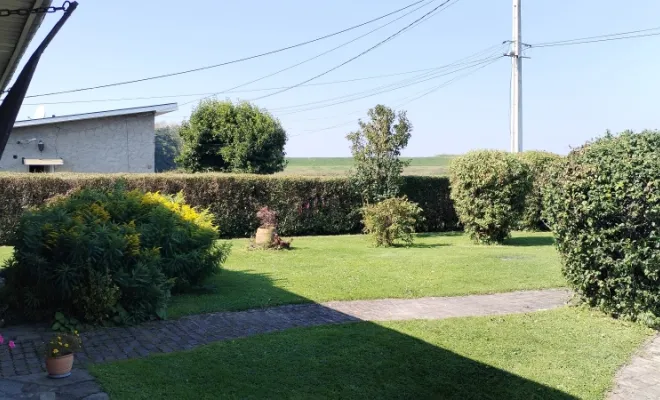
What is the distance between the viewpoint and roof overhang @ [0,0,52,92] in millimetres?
3314

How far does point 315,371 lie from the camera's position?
484 centimetres

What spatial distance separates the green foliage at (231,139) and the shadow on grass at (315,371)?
19931 millimetres

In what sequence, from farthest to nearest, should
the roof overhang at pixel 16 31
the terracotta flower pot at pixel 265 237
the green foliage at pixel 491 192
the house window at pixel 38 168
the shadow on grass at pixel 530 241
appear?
the house window at pixel 38 168
the shadow on grass at pixel 530 241
the green foliage at pixel 491 192
the terracotta flower pot at pixel 265 237
the roof overhang at pixel 16 31

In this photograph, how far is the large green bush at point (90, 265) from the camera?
627 cm

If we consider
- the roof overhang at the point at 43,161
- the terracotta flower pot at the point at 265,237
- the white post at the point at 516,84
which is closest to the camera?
the terracotta flower pot at the point at 265,237

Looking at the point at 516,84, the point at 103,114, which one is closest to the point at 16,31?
the point at 516,84

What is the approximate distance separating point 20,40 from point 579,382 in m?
5.57

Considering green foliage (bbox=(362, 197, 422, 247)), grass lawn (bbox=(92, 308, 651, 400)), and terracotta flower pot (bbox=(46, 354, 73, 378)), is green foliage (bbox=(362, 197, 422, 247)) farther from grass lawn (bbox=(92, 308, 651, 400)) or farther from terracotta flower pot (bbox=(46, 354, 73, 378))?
terracotta flower pot (bbox=(46, 354, 73, 378))

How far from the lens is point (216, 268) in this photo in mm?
8547

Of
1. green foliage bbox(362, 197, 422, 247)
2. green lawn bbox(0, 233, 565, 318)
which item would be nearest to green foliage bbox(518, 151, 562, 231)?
green lawn bbox(0, 233, 565, 318)

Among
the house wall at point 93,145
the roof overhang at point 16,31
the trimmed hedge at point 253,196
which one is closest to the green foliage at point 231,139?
the house wall at point 93,145

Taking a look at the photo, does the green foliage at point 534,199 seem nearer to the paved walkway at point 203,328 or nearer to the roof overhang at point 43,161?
the paved walkway at point 203,328

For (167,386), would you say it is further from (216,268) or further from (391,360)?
(216,268)

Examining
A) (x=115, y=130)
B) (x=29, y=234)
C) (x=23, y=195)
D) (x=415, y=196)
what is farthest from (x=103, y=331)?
(x=115, y=130)
